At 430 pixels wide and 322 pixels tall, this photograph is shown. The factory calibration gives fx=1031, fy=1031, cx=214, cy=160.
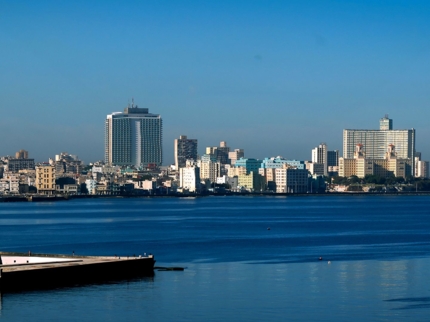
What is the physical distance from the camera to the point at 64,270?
1145 inches

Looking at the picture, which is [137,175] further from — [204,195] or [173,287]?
[173,287]

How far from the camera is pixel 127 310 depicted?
24.4 meters

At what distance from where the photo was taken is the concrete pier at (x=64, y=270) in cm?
2772

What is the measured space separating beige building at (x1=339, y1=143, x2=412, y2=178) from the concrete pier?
161m

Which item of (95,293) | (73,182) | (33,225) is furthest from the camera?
(73,182)

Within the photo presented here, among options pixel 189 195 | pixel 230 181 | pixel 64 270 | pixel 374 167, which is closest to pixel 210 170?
pixel 230 181

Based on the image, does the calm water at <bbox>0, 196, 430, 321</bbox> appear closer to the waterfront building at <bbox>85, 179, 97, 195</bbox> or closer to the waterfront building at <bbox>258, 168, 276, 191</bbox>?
the waterfront building at <bbox>85, 179, 97, 195</bbox>

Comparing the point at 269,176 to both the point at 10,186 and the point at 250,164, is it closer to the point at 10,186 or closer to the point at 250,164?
the point at 250,164

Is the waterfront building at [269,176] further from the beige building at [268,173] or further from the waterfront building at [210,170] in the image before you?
the waterfront building at [210,170]

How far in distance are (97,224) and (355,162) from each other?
136 meters

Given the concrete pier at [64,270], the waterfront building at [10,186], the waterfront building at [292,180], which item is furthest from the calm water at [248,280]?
the waterfront building at [292,180]

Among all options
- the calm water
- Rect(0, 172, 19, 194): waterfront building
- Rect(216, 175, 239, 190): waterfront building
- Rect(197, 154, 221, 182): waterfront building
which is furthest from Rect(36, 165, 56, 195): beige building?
the calm water

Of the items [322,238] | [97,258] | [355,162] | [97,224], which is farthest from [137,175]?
[97,258]

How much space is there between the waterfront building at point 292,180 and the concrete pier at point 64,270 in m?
140
